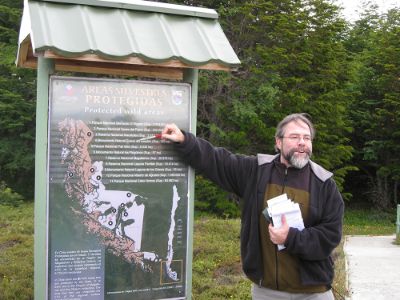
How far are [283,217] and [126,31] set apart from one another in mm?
1498

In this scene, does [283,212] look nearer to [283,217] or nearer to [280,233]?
[283,217]

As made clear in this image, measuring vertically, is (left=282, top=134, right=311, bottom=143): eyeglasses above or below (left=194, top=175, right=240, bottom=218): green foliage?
above

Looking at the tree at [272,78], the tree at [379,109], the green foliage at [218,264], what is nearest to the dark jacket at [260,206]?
the green foliage at [218,264]

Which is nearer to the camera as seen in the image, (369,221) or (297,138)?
(297,138)

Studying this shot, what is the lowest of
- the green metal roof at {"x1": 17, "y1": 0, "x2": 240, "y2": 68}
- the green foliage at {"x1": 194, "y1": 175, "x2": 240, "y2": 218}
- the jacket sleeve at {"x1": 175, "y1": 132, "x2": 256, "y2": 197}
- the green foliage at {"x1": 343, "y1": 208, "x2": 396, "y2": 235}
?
the green foliage at {"x1": 343, "y1": 208, "x2": 396, "y2": 235}

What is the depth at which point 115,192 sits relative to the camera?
3.08 meters

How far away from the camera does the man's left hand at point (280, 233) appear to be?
299 cm

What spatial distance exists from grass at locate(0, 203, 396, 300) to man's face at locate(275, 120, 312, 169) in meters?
2.57

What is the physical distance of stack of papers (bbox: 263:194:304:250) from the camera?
305cm

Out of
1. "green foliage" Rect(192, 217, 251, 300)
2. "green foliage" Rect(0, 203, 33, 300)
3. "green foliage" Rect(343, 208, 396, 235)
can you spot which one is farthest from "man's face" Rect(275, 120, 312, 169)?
"green foliage" Rect(343, 208, 396, 235)

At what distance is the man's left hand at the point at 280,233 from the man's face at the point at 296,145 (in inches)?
14.5

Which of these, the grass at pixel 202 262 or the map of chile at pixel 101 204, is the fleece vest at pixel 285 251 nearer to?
the map of chile at pixel 101 204

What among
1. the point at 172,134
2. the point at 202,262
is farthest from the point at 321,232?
the point at 202,262

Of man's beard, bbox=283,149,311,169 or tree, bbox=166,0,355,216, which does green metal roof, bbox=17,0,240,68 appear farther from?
tree, bbox=166,0,355,216
